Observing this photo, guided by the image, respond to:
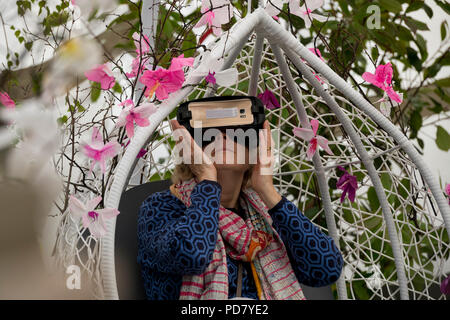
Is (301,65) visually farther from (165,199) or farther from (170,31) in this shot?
(170,31)

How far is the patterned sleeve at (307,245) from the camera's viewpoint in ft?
3.65

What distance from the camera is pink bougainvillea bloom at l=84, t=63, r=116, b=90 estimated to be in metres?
0.92

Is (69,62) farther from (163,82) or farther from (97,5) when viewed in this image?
(163,82)

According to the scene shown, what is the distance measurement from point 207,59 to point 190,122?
0.18 m

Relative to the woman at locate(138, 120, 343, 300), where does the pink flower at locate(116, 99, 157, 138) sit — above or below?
above

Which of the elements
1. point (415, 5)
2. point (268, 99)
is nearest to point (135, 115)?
point (268, 99)

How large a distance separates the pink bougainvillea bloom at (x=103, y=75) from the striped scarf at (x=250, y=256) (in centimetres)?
32

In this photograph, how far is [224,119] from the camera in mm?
1127

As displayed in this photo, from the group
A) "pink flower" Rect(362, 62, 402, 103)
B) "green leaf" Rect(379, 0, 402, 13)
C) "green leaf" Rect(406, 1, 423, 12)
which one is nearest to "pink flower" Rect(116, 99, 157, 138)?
"pink flower" Rect(362, 62, 402, 103)

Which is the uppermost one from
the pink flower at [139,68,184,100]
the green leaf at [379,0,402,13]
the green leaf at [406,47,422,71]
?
the green leaf at [379,0,402,13]

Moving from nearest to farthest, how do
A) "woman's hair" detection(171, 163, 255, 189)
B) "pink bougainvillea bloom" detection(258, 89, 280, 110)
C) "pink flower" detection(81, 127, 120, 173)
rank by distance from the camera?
"pink flower" detection(81, 127, 120, 173)
"woman's hair" detection(171, 163, 255, 189)
"pink bougainvillea bloom" detection(258, 89, 280, 110)

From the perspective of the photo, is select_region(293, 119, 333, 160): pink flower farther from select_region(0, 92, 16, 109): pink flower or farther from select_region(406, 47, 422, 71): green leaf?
select_region(406, 47, 422, 71): green leaf

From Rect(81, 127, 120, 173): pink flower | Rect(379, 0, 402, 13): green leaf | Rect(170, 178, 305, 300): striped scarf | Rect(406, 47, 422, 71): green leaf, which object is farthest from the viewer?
Rect(406, 47, 422, 71): green leaf
